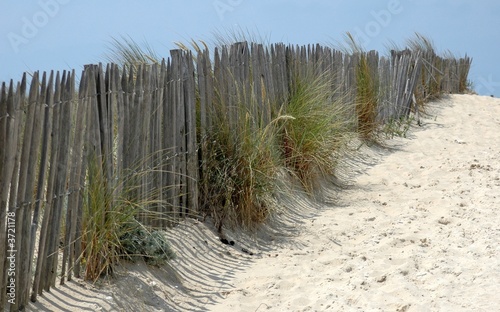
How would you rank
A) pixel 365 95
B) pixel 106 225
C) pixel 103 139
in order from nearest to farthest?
1. pixel 106 225
2. pixel 103 139
3. pixel 365 95

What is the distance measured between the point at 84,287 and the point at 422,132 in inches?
306

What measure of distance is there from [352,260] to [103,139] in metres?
1.88

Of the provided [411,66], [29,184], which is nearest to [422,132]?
[411,66]

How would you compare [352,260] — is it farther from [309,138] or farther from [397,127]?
[397,127]

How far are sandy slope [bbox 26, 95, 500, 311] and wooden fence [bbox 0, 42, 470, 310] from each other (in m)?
0.28

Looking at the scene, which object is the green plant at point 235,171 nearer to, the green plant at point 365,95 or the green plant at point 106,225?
the green plant at point 106,225

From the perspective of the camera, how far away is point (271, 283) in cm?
474

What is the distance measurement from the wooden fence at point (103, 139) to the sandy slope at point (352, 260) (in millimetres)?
275

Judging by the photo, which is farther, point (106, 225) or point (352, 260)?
point (352, 260)

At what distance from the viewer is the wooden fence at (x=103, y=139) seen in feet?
12.1

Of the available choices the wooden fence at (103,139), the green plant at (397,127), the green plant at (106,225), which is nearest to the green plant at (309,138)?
the wooden fence at (103,139)

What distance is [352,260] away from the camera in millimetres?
5035

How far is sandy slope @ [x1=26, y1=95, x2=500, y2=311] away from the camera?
13.9ft

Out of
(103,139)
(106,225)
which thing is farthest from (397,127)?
(106,225)
